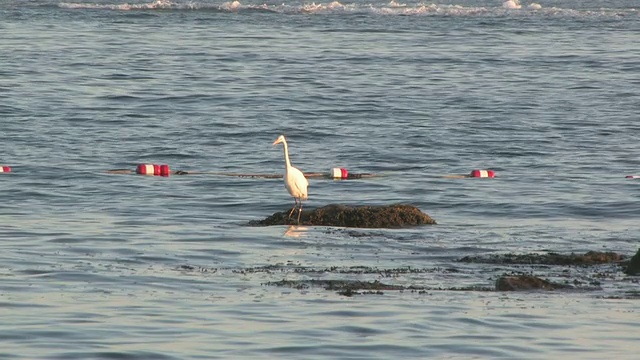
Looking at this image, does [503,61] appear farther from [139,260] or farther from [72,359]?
[72,359]

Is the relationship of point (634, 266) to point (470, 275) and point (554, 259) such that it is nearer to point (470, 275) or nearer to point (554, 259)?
point (554, 259)

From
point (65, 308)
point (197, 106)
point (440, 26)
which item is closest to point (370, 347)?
point (65, 308)

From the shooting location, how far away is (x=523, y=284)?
1282 cm

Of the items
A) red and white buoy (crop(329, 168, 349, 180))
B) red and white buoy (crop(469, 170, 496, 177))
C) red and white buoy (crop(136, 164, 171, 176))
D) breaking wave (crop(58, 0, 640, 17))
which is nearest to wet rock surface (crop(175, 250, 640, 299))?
red and white buoy (crop(329, 168, 349, 180))

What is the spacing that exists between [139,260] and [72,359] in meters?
4.04

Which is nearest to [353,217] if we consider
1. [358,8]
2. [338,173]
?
[338,173]

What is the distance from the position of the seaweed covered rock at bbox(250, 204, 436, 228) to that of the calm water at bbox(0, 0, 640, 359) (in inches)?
12.4

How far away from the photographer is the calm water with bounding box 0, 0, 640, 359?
11.5 m

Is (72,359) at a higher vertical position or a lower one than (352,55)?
higher

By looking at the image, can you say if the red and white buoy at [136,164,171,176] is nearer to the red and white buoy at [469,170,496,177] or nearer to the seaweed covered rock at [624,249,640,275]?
the red and white buoy at [469,170,496,177]

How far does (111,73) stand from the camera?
3509 cm

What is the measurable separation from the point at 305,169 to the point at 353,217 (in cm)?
674

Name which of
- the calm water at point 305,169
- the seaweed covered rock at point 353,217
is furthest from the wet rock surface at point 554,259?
the seaweed covered rock at point 353,217

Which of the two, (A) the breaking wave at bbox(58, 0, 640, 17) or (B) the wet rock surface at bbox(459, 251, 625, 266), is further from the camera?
(A) the breaking wave at bbox(58, 0, 640, 17)
